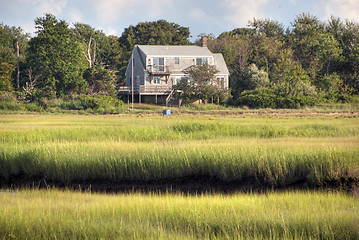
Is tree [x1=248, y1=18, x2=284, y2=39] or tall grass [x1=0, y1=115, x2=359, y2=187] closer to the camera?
tall grass [x1=0, y1=115, x2=359, y2=187]

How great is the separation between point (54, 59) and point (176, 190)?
4685cm

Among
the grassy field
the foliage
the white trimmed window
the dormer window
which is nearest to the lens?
the grassy field

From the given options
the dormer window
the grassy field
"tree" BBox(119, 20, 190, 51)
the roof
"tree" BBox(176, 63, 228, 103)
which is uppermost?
"tree" BBox(119, 20, 190, 51)

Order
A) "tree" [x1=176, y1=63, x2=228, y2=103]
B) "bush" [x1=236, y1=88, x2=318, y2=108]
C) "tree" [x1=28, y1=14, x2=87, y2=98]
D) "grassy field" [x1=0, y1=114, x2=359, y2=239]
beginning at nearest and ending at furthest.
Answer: "grassy field" [x1=0, y1=114, x2=359, y2=239] → "bush" [x1=236, y1=88, x2=318, y2=108] → "tree" [x1=28, y1=14, x2=87, y2=98] → "tree" [x1=176, y1=63, x2=228, y2=103]

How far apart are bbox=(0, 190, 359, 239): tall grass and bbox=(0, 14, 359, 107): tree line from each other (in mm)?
44851

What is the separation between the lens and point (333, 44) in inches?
2511

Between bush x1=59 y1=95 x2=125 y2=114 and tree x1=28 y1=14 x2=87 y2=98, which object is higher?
tree x1=28 y1=14 x2=87 y2=98

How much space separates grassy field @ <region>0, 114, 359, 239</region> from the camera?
8500mm

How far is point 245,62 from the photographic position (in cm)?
7262

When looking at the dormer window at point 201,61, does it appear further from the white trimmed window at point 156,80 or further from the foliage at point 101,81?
the foliage at point 101,81

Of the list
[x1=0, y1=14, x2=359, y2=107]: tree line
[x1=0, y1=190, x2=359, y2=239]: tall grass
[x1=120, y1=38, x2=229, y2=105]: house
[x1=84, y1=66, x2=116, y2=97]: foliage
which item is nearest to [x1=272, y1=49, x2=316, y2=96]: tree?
[x1=0, y1=14, x2=359, y2=107]: tree line

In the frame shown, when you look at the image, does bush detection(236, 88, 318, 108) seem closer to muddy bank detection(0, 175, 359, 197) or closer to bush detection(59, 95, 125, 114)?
bush detection(59, 95, 125, 114)

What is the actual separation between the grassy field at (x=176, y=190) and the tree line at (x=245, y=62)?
33172mm

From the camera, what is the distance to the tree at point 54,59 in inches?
2222
